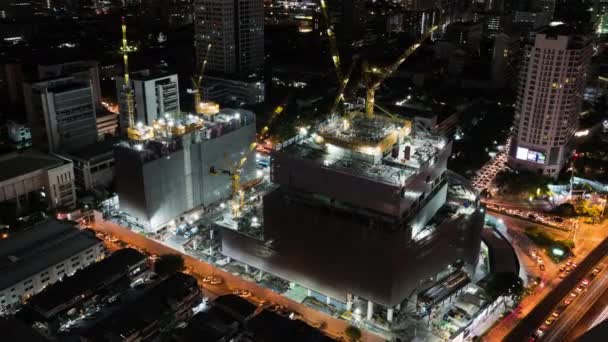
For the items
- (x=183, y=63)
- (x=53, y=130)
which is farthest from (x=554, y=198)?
(x=183, y=63)

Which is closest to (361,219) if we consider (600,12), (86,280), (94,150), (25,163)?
(86,280)

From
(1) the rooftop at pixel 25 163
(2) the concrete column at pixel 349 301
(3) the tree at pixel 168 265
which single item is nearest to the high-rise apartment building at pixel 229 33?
(1) the rooftop at pixel 25 163

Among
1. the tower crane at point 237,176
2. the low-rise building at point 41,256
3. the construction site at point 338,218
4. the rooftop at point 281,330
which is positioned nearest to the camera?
the rooftop at point 281,330

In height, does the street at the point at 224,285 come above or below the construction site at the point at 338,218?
below

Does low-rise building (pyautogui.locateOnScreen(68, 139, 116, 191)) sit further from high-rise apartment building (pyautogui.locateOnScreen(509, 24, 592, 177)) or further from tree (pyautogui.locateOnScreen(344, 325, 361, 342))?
high-rise apartment building (pyautogui.locateOnScreen(509, 24, 592, 177))

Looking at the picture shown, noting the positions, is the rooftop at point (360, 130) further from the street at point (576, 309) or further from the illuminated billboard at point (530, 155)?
the illuminated billboard at point (530, 155)

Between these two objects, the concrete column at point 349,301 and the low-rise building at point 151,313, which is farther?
the concrete column at point 349,301
